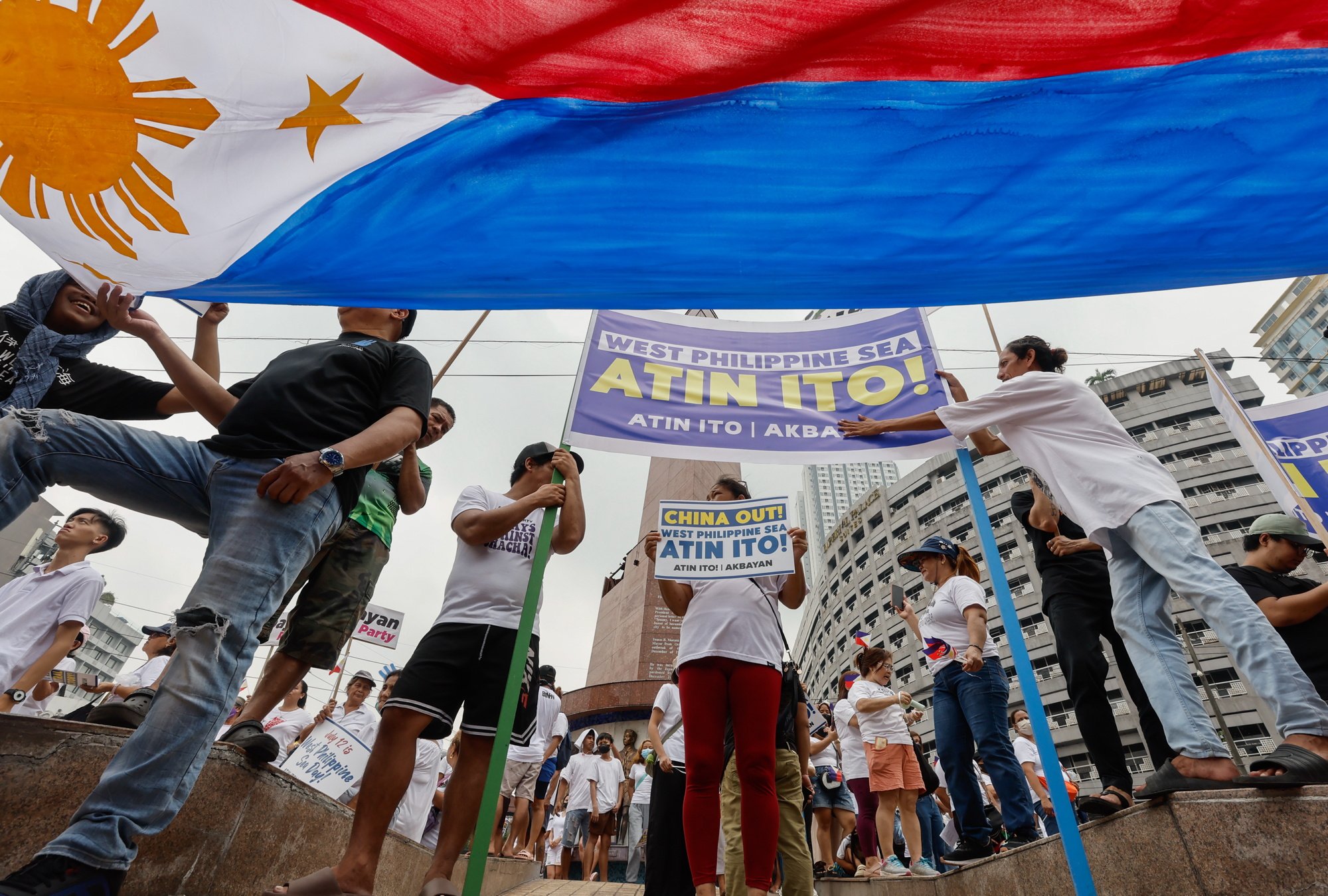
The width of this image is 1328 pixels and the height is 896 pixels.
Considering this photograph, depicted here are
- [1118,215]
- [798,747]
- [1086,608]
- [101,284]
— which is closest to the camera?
[101,284]

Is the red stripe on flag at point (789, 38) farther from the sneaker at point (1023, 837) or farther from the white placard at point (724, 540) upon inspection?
the sneaker at point (1023, 837)

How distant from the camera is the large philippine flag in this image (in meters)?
→ 1.99

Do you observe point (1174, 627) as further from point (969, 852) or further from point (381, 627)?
point (381, 627)

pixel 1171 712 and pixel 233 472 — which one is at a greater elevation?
pixel 233 472

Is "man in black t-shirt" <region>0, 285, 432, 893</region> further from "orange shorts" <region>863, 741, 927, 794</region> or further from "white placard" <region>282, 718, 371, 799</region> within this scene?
"orange shorts" <region>863, 741, 927, 794</region>

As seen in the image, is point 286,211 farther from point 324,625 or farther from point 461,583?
point 324,625

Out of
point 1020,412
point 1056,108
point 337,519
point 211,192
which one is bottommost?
point 337,519

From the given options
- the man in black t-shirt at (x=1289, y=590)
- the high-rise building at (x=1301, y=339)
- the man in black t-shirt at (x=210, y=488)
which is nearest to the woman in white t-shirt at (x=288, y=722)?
the man in black t-shirt at (x=210, y=488)

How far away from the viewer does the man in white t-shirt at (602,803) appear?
8.98 meters

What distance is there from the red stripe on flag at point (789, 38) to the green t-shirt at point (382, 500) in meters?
2.12

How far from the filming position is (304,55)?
2.01 metres


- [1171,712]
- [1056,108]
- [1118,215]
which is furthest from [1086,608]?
[1056,108]

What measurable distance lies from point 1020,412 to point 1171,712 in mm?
1283

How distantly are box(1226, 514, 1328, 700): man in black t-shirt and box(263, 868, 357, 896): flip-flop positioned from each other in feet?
11.9
